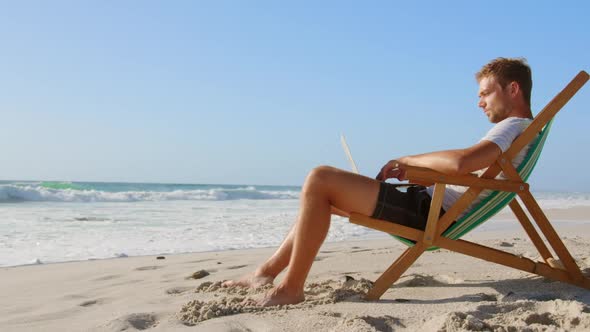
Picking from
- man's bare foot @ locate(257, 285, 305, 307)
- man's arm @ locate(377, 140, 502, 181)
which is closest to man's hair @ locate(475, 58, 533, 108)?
man's arm @ locate(377, 140, 502, 181)

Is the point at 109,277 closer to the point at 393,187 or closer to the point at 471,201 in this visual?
the point at 393,187

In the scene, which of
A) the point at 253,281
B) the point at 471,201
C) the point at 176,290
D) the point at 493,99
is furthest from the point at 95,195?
the point at 471,201

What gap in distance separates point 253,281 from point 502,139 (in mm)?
1613

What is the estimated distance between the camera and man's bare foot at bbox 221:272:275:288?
3.35 meters

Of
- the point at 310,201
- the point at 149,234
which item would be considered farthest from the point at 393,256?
the point at 149,234

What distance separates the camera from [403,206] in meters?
2.97

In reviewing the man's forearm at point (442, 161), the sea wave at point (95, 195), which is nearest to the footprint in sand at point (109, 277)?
the man's forearm at point (442, 161)

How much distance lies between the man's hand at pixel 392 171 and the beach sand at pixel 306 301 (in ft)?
2.04

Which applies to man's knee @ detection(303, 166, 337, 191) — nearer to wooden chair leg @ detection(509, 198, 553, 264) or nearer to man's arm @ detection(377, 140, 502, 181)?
man's arm @ detection(377, 140, 502, 181)

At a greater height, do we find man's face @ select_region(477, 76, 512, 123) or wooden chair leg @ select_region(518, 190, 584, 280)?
man's face @ select_region(477, 76, 512, 123)

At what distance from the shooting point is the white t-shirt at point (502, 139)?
2805 millimetres

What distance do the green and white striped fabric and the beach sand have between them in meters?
0.35

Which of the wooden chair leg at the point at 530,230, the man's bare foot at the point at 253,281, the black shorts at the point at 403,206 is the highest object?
the black shorts at the point at 403,206

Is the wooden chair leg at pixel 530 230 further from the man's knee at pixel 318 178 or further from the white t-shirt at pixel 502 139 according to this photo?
the man's knee at pixel 318 178
